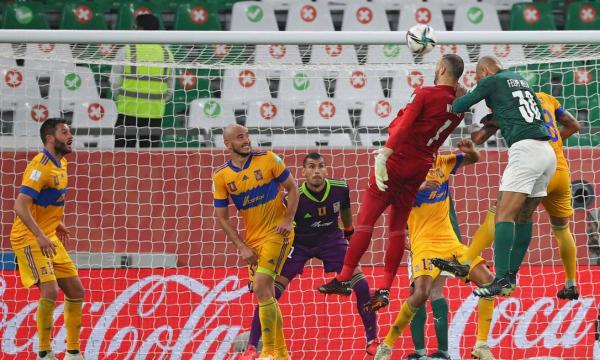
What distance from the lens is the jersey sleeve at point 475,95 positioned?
7.09 m

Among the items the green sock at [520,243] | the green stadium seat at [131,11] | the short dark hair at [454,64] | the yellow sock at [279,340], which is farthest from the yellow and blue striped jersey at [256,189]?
the green stadium seat at [131,11]

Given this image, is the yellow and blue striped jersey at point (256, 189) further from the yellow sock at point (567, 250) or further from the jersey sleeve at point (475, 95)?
the yellow sock at point (567, 250)

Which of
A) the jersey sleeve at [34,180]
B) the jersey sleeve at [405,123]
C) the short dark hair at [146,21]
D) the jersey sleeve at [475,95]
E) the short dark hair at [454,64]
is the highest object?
the short dark hair at [146,21]

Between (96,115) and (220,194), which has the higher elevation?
(96,115)

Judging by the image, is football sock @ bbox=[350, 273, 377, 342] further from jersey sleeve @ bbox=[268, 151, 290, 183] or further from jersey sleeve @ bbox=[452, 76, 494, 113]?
jersey sleeve @ bbox=[452, 76, 494, 113]

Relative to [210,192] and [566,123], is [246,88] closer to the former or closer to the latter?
[210,192]

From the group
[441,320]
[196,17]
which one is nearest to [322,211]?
[441,320]

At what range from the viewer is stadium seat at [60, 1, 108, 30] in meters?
12.4

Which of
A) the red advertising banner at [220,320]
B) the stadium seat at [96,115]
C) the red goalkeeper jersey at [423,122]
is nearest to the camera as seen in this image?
the red goalkeeper jersey at [423,122]

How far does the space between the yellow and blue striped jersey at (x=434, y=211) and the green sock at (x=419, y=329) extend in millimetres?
599

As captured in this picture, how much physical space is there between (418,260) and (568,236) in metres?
1.21

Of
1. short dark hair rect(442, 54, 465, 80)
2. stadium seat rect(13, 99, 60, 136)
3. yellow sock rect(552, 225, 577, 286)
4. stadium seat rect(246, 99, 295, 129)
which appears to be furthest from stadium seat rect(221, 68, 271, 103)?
yellow sock rect(552, 225, 577, 286)

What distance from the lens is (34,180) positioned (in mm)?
8273

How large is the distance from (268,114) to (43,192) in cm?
334
